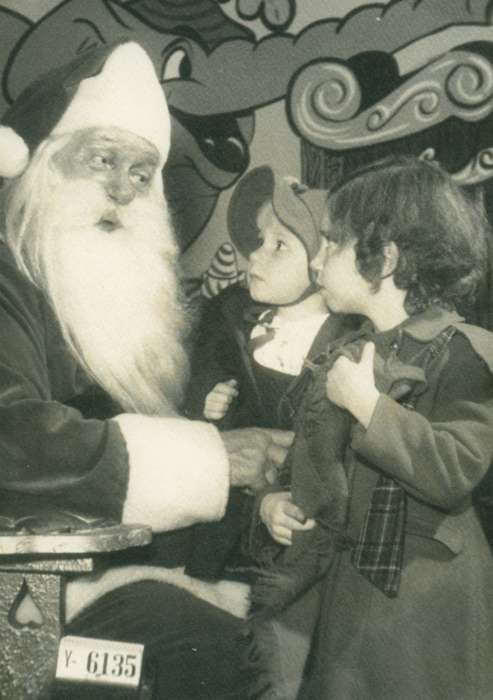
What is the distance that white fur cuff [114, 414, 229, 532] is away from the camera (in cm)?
167

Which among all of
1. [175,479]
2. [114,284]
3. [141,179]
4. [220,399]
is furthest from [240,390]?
[141,179]

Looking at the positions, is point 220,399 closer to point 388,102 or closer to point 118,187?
point 118,187

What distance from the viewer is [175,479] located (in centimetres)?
167

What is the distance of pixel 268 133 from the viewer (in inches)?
69.2

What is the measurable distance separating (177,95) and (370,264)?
0.51 meters

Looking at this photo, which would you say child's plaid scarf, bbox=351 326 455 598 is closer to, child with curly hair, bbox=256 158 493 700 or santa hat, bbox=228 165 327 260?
child with curly hair, bbox=256 158 493 700

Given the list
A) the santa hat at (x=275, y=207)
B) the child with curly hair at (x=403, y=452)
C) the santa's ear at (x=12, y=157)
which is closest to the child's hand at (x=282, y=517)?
the child with curly hair at (x=403, y=452)

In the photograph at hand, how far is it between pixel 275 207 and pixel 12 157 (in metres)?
0.48

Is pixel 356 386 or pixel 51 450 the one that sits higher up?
pixel 356 386

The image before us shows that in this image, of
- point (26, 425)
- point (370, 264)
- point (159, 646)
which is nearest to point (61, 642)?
point (159, 646)

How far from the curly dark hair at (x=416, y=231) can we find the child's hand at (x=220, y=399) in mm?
303

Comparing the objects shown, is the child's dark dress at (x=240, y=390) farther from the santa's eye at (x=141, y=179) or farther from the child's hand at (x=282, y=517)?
the santa's eye at (x=141, y=179)

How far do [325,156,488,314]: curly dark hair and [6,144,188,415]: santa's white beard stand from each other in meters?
0.36

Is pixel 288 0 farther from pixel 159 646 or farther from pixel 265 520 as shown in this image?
pixel 159 646
